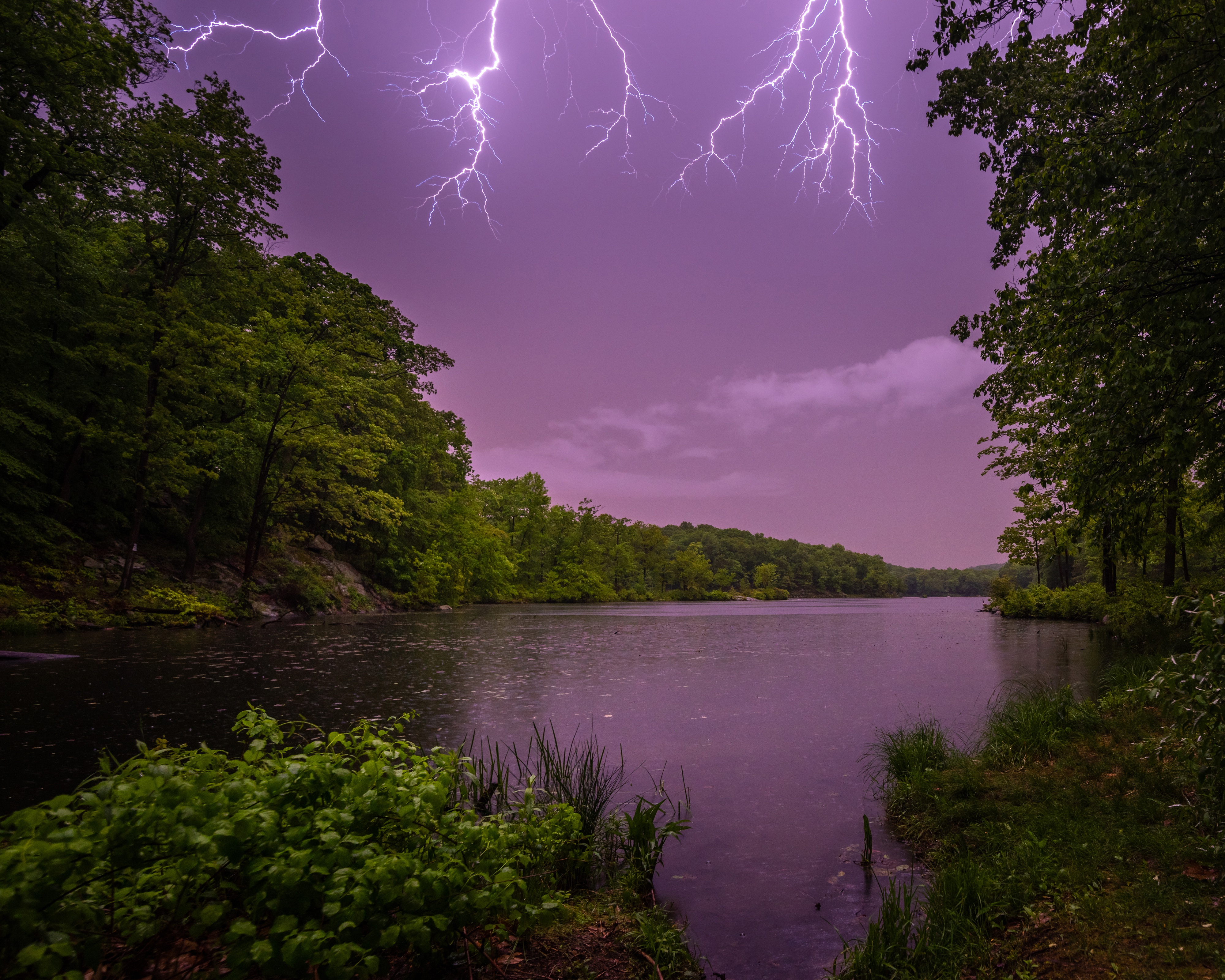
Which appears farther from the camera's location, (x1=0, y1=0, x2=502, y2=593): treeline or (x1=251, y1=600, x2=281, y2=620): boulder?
(x1=251, y1=600, x2=281, y2=620): boulder

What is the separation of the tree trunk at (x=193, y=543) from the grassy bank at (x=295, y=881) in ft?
83.0

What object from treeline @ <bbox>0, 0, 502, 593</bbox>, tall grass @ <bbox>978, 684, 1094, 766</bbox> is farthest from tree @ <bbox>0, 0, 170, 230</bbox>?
tall grass @ <bbox>978, 684, 1094, 766</bbox>

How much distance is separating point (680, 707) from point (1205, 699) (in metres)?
9.12

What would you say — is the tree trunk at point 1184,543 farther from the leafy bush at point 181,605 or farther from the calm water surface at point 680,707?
the leafy bush at point 181,605

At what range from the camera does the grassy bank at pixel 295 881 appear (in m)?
2.20

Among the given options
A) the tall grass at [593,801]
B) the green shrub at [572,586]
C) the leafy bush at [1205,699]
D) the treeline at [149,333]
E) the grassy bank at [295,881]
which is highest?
the treeline at [149,333]

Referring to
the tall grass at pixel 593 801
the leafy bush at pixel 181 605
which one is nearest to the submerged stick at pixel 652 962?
the tall grass at pixel 593 801

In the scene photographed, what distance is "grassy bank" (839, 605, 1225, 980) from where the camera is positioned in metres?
3.57

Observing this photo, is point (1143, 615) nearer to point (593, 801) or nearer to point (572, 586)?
point (593, 801)

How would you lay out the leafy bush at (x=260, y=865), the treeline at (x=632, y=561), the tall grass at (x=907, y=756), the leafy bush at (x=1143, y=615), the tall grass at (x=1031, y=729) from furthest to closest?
the treeline at (x=632, y=561) < the leafy bush at (x=1143, y=615) < the tall grass at (x=1031, y=729) < the tall grass at (x=907, y=756) < the leafy bush at (x=260, y=865)

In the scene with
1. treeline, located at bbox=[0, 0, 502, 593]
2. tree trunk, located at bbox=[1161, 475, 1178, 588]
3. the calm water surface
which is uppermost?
treeline, located at bbox=[0, 0, 502, 593]

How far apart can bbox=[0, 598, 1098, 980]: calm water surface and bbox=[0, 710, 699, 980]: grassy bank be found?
143cm

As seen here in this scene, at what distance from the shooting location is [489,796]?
5.39 meters

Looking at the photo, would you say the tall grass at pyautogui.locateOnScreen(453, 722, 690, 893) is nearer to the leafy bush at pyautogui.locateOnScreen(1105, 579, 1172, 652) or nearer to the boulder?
the leafy bush at pyautogui.locateOnScreen(1105, 579, 1172, 652)
